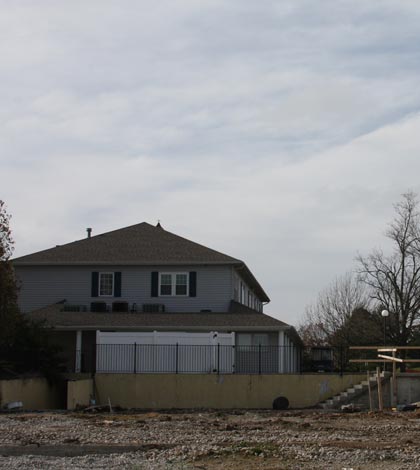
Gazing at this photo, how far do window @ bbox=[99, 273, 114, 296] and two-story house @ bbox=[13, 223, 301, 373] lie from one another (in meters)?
0.05

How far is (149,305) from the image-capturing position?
147 feet

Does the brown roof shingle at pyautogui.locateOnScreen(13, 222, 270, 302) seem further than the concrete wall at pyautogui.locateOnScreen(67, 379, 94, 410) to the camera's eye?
Yes

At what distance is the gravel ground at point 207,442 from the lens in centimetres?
1736

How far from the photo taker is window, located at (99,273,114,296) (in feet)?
150

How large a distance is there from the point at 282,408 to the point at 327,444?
1646 cm

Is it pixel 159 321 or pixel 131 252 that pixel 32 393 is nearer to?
pixel 159 321

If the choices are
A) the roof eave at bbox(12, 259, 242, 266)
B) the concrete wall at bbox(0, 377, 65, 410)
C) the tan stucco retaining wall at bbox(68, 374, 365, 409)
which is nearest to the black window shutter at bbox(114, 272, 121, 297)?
the roof eave at bbox(12, 259, 242, 266)

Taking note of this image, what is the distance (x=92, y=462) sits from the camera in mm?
17703

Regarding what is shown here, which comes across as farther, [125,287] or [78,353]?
[125,287]

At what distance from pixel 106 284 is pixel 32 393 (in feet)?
40.9

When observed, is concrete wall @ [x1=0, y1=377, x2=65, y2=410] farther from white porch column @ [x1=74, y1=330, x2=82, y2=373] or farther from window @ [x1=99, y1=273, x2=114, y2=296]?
window @ [x1=99, y1=273, x2=114, y2=296]

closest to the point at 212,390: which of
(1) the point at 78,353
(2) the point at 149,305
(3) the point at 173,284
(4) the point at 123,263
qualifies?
(1) the point at 78,353

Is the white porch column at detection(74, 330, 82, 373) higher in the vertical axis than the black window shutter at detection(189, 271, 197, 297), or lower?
lower

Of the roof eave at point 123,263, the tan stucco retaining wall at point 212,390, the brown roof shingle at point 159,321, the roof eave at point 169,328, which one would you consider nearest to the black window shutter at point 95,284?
the roof eave at point 123,263
